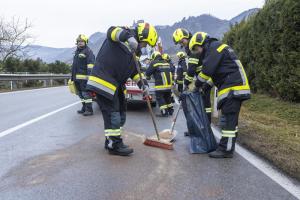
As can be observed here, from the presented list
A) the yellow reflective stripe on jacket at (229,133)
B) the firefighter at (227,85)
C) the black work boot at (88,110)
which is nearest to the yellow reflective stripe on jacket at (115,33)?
the firefighter at (227,85)

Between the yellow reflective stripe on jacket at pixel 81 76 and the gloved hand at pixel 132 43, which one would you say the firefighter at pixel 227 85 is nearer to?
the gloved hand at pixel 132 43

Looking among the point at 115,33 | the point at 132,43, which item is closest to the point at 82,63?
the point at 115,33

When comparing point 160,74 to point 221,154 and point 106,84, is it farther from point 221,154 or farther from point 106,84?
point 221,154

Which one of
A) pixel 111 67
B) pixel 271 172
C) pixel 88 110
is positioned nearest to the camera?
pixel 271 172

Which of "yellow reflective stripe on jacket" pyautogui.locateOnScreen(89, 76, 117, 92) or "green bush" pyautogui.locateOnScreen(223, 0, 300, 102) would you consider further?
"green bush" pyautogui.locateOnScreen(223, 0, 300, 102)

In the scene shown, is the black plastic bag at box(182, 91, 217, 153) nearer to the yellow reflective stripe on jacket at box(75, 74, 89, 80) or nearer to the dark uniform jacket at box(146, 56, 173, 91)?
the dark uniform jacket at box(146, 56, 173, 91)

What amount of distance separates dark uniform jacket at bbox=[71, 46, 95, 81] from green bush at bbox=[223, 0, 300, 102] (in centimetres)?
498

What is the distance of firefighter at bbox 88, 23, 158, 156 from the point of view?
5.85m

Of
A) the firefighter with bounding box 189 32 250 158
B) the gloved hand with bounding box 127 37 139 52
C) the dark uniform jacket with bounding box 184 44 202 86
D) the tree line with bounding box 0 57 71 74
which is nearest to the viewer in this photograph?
the gloved hand with bounding box 127 37 139 52

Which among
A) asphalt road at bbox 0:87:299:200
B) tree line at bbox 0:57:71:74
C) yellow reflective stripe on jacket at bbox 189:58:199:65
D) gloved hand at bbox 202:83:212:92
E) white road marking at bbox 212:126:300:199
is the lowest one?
tree line at bbox 0:57:71:74

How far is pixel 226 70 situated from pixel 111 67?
1.79 m

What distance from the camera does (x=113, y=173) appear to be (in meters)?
4.90

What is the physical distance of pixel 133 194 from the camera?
4102 millimetres

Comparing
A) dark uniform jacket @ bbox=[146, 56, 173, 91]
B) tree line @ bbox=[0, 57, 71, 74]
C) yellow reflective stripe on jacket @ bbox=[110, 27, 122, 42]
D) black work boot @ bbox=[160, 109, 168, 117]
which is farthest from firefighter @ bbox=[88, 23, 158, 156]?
tree line @ bbox=[0, 57, 71, 74]
